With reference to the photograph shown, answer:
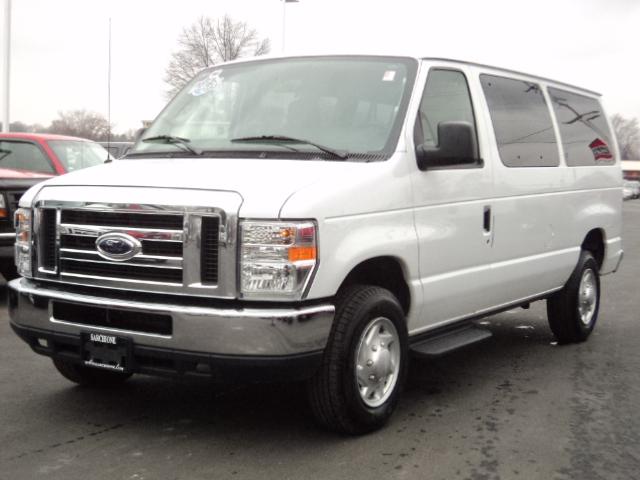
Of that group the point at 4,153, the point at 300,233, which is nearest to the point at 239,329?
the point at 300,233

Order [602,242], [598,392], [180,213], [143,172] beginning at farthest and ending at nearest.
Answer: [602,242], [598,392], [143,172], [180,213]

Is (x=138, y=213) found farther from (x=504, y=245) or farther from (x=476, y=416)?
(x=504, y=245)

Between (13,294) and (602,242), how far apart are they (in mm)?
5139

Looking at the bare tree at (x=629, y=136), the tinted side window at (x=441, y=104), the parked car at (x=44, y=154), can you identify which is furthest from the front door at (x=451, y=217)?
the bare tree at (x=629, y=136)

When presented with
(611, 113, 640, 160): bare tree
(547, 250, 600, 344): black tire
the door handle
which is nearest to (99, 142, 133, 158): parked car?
the door handle

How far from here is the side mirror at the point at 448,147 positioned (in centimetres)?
493

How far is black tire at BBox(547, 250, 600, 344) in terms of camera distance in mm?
7270

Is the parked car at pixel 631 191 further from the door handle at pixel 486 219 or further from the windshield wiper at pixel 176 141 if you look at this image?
the windshield wiper at pixel 176 141

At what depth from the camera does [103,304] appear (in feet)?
14.3

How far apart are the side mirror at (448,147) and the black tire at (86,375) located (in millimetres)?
2219

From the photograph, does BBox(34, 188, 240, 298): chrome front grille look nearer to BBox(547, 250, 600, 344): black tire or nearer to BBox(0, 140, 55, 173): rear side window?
BBox(547, 250, 600, 344): black tire

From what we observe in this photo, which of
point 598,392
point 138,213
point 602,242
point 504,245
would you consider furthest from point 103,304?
point 602,242

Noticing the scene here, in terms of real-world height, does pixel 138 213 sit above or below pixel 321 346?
above

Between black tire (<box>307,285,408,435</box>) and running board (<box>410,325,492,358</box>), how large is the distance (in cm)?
56
